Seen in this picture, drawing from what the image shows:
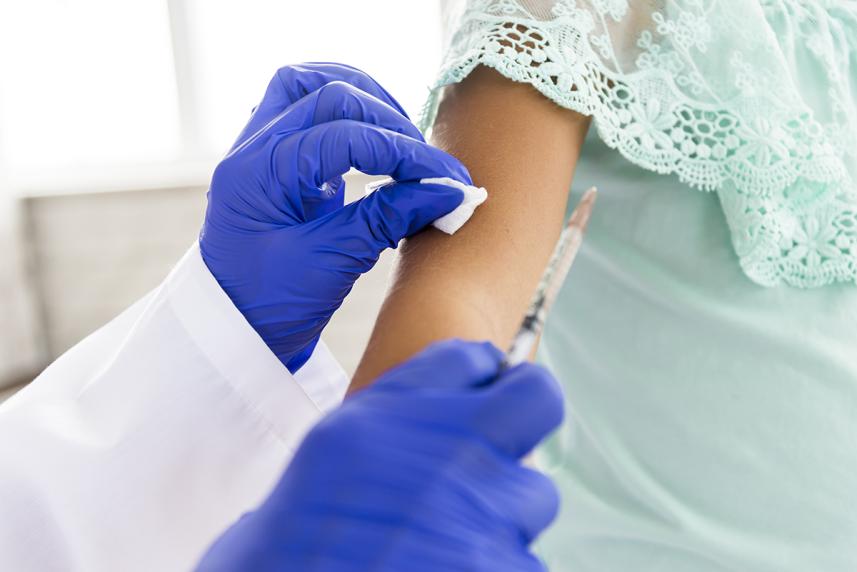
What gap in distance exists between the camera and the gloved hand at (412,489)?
45 centimetres

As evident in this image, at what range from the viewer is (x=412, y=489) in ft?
1.52

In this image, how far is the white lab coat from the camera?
0.83 m

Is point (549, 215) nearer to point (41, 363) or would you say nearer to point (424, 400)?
point (424, 400)

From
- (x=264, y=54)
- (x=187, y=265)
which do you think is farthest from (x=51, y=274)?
(x=187, y=265)

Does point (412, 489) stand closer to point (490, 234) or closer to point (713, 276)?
point (490, 234)

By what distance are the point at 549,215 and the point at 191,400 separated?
0.44 meters

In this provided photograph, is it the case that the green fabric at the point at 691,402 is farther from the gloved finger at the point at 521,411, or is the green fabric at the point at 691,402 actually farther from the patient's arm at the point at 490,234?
the gloved finger at the point at 521,411

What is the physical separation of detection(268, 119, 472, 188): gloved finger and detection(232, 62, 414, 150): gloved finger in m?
0.12

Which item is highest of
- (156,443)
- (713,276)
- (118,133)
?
(713,276)

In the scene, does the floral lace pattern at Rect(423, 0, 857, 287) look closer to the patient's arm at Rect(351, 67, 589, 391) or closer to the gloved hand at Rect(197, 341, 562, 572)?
the patient's arm at Rect(351, 67, 589, 391)

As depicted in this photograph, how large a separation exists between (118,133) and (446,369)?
115 inches

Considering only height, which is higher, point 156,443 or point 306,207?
point 306,207

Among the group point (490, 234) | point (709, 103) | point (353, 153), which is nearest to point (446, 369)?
point (490, 234)

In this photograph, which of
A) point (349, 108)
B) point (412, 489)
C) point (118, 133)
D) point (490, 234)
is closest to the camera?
point (412, 489)
